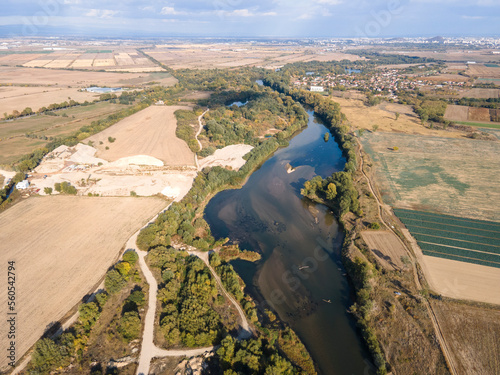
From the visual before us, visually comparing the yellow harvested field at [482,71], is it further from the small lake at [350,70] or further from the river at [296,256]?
the river at [296,256]

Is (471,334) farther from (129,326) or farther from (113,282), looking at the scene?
(113,282)

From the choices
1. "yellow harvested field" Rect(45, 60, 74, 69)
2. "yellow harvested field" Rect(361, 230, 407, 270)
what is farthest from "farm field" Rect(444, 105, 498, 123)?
"yellow harvested field" Rect(45, 60, 74, 69)

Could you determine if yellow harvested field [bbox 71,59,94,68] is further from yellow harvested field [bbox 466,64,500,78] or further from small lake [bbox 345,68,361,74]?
yellow harvested field [bbox 466,64,500,78]

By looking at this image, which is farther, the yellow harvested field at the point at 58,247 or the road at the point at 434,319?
the yellow harvested field at the point at 58,247

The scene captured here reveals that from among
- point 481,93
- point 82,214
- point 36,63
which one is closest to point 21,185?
point 82,214

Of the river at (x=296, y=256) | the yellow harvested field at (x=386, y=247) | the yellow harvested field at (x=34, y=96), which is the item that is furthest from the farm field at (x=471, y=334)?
the yellow harvested field at (x=34, y=96)
